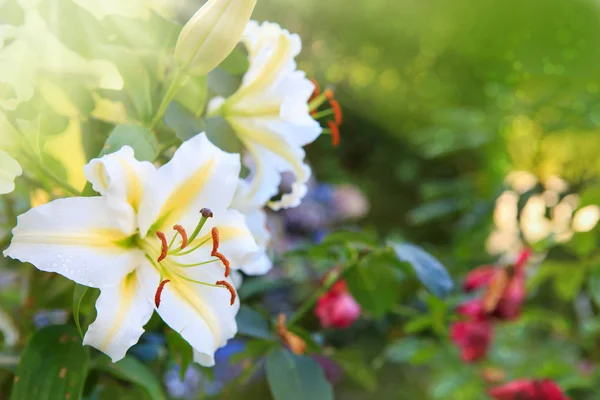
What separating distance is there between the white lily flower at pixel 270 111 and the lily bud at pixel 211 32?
0.13 ft

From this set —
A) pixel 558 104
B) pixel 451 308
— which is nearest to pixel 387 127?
pixel 558 104

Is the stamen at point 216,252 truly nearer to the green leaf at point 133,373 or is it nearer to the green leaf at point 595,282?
the green leaf at point 133,373

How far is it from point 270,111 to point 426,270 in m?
0.11

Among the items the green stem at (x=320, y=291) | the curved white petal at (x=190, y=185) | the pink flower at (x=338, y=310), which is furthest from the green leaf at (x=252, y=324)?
the pink flower at (x=338, y=310)

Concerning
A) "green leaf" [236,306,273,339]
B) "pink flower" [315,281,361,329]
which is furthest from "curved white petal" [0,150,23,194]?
"pink flower" [315,281,361,329]

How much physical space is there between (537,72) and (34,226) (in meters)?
0.76

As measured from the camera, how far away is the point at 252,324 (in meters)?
0.34

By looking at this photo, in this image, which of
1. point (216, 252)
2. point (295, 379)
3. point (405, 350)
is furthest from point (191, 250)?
point (405, 350)

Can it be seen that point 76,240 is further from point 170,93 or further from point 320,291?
point 320,291

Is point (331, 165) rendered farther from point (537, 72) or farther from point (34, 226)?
point (34, 226)

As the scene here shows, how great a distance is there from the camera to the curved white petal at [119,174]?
200 millimetres

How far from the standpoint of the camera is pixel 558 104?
0.65m

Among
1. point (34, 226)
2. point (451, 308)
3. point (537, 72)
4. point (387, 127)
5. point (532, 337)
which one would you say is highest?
point (387, 127)

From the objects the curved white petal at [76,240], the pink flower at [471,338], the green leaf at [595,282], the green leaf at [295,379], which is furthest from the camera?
the pink flower at [471,338]
